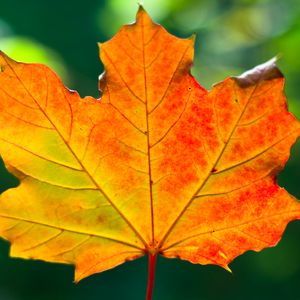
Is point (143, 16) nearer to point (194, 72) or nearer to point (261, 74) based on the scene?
point (261, 74)

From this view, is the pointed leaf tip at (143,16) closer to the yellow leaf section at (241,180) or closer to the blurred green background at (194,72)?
the yellow leaf section at (241,180)

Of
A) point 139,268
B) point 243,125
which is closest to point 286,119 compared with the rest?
point 243,125

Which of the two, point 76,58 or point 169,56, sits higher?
point 76,58

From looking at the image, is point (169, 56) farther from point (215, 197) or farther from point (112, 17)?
point (112, 17)

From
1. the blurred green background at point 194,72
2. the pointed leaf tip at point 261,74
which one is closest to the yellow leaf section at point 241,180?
the pointed leaf tip at point 261,74

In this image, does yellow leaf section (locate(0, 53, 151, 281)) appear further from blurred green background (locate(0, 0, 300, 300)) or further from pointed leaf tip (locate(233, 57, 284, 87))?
blurred green background (locate(0, 0, 300, 300))

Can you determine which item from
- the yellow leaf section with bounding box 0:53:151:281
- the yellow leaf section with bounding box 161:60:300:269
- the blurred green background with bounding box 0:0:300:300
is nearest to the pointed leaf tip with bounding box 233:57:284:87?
the yellow leaf section with bounding box 161:60:300:269
